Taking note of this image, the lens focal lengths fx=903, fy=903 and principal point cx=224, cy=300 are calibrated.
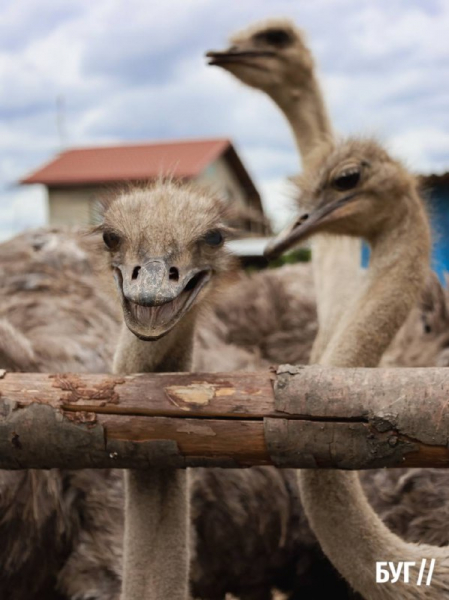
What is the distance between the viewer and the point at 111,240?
5.73 ft

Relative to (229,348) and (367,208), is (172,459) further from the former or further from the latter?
(229,348)

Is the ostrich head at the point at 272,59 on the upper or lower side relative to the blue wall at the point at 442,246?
upper

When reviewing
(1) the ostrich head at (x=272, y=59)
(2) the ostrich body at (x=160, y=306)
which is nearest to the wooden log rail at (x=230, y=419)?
(2) the ostrich body at (x=160, y=306)

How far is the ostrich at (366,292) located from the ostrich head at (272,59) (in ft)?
4.62

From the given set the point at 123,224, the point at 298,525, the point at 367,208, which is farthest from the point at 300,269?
the point at 123,224

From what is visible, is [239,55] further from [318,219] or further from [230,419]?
[230,419]

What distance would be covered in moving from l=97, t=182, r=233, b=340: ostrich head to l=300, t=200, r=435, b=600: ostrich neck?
500mm

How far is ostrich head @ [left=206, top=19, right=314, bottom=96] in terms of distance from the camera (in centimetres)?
390

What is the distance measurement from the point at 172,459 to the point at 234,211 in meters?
0.68

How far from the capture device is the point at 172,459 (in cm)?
169

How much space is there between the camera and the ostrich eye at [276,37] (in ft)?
12.9

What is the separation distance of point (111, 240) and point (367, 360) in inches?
32.2

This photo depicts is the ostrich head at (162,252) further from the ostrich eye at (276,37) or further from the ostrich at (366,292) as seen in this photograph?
the ostrich eye at (276,37)

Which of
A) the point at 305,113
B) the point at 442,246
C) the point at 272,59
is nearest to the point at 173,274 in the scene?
the point at 305,113
